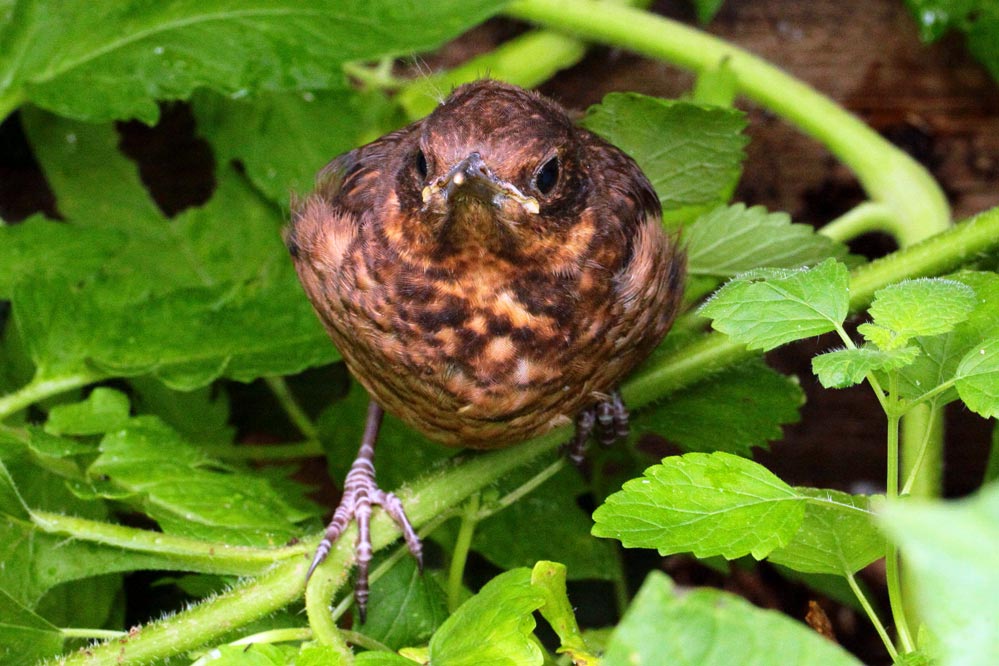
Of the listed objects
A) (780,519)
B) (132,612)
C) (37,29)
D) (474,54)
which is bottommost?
(132,612)

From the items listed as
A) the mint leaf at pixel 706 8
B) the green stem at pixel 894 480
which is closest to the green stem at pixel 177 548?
the green stem at pixel 894 480

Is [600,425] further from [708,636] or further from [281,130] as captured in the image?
[708,636]

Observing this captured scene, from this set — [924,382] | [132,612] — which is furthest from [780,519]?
[132,612]

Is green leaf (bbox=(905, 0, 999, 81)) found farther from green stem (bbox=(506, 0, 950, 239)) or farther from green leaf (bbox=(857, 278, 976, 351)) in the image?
green leaf (bbox=(857, 278, 976, 351))

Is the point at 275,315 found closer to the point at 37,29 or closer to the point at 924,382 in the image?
the point at 37,29

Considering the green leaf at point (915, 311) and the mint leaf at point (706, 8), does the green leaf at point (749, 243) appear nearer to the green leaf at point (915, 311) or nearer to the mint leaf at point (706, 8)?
the green leaf at point (915, 311)

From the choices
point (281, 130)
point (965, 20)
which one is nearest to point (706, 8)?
point (965, 20)
